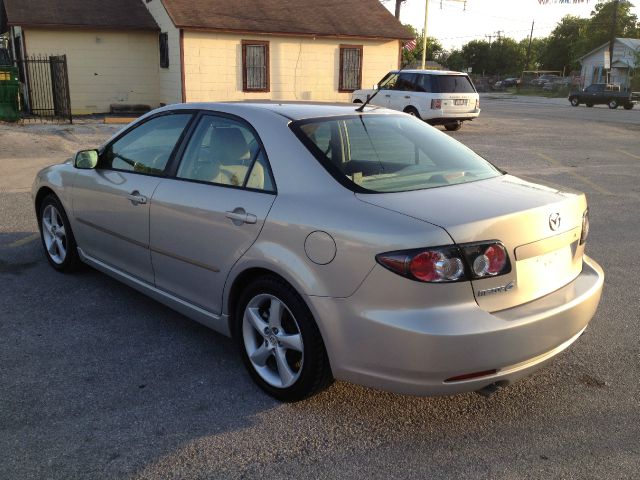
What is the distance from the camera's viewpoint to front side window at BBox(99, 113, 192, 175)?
4.09m

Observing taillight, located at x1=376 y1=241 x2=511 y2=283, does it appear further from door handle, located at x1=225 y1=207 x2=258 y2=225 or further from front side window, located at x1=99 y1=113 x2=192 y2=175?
front side window, located at x1=99 y1=113 x2=192 y2=175

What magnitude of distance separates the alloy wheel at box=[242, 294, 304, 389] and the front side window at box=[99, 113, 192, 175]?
1.28 m

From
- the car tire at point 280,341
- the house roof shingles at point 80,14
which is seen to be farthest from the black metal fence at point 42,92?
the car tire at point 280,341

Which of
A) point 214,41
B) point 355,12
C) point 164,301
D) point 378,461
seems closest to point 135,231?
point 164,301

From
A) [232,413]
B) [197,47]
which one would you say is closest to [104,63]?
[197,47]

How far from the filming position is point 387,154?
366 cm

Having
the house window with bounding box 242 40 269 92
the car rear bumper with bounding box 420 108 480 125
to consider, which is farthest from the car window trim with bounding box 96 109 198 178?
the house window with bounding box 242 40 269 92

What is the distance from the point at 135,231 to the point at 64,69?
52.1 ft

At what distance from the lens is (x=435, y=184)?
3.34m

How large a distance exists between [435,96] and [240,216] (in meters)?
15.8

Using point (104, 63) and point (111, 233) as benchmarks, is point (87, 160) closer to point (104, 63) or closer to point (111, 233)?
point (111, 233)

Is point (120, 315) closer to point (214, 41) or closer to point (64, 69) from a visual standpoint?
point (64, 69)

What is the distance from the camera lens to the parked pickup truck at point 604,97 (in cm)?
3662

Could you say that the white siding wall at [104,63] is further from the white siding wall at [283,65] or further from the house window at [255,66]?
the house window at [255,66]
